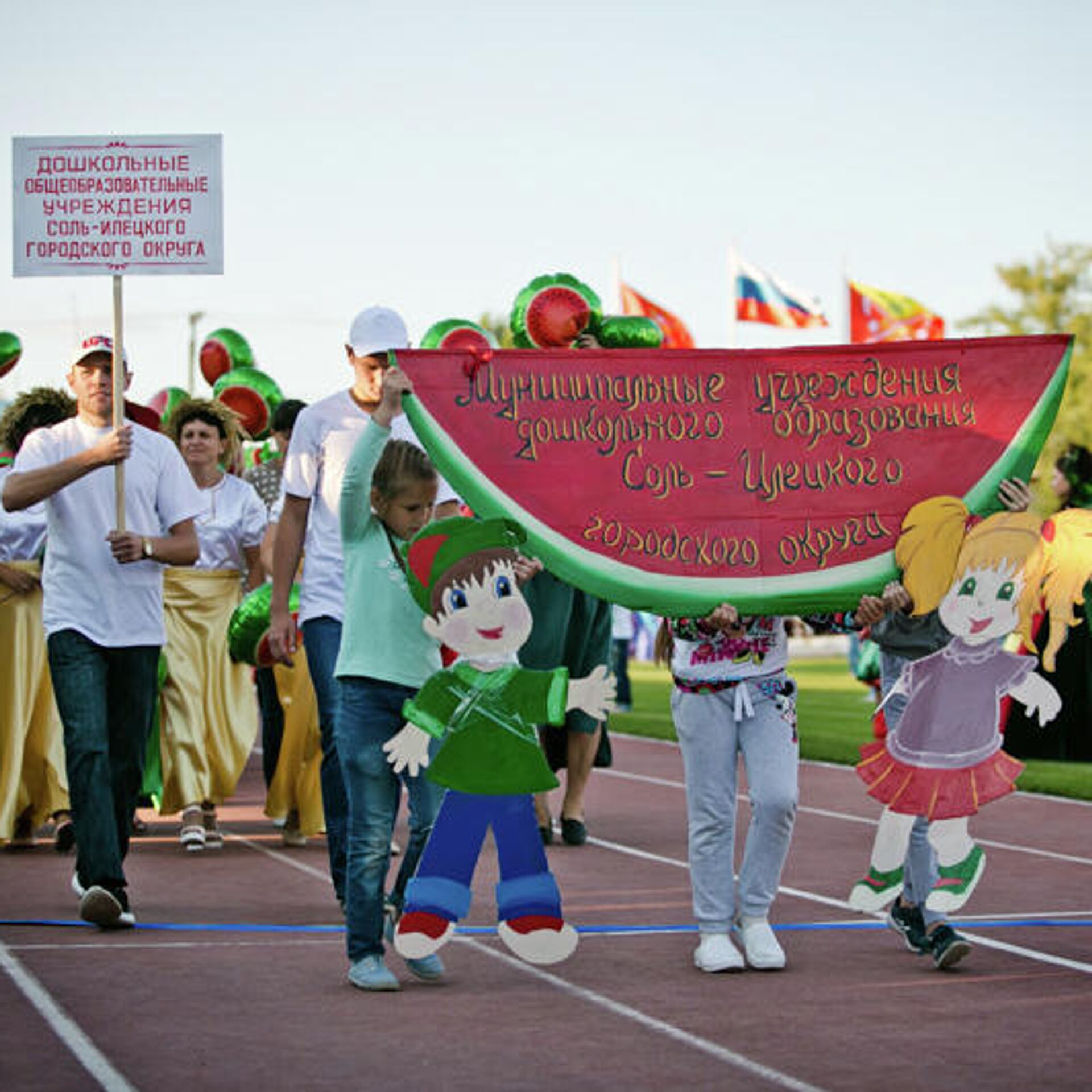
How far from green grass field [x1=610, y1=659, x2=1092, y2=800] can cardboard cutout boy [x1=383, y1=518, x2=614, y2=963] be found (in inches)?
311

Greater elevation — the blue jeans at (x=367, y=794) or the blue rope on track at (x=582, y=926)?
the blue jeans at (x=367, y=794)

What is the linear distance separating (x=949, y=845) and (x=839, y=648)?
44.6 metres

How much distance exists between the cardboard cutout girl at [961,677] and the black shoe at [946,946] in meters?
0.08

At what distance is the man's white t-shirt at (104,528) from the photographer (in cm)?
860

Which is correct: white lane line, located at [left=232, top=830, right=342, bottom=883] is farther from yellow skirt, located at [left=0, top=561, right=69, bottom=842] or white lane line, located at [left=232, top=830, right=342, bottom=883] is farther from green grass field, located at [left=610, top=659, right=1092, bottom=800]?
green grass field, located at [left=610, top=659, right=1092, bottom=800]

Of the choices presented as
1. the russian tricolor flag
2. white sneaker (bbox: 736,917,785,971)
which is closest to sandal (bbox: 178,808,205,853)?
white sneaker (bbox: 736,917,785,971)

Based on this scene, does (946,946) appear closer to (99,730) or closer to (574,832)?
(99,730)

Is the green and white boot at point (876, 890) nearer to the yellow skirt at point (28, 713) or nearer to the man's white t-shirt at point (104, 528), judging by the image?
the man's white t-shirt at point (104, 528)

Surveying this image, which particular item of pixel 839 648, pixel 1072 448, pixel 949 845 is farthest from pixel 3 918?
pixel 839 648

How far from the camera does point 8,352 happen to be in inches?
562

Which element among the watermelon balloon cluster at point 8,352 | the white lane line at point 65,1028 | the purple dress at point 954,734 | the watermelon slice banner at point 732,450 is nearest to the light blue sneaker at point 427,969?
the white lane line at point 65,1028

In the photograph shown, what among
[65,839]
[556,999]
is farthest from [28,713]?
[556,999]

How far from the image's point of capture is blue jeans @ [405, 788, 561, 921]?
717 centimetres

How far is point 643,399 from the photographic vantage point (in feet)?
25.1
